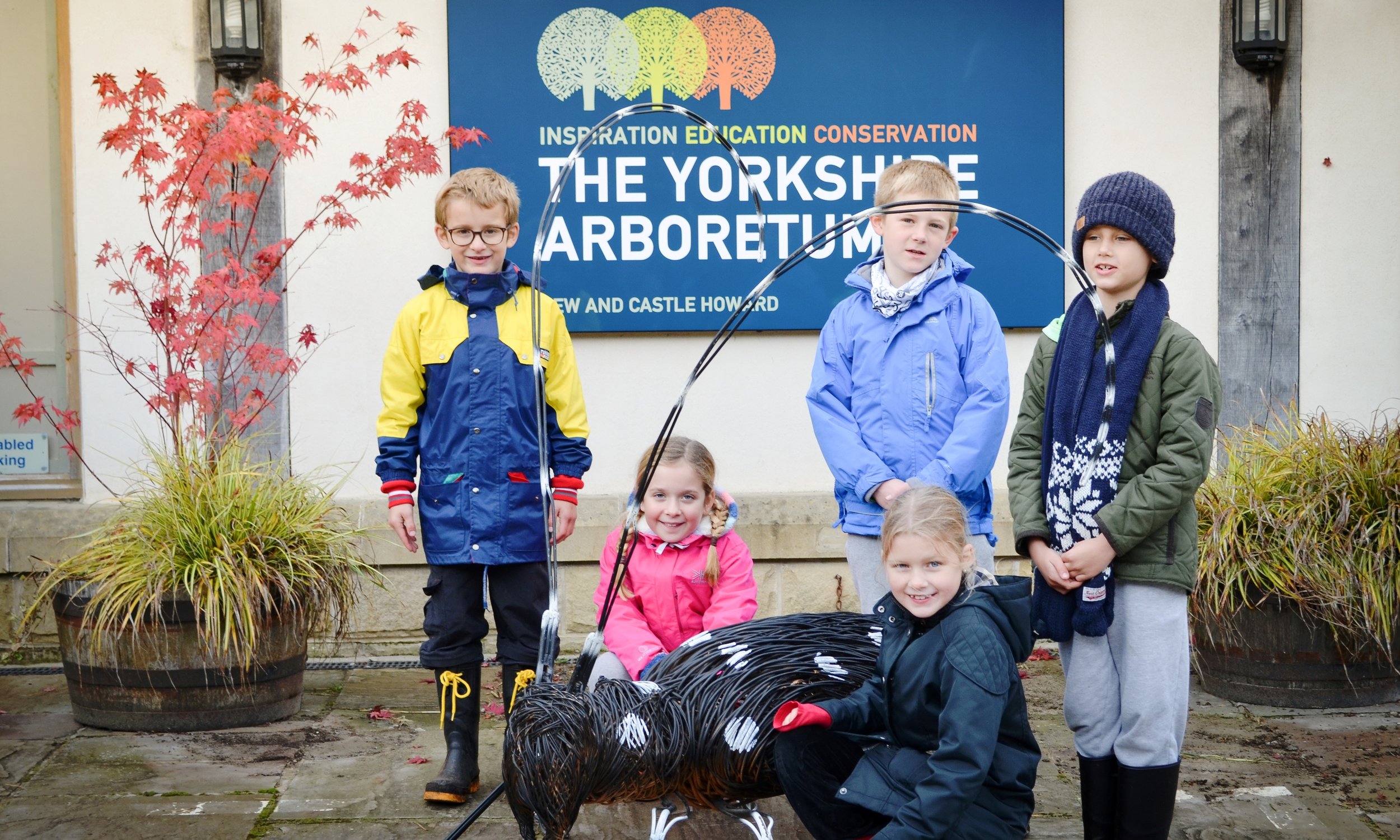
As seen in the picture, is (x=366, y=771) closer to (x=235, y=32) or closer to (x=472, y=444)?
(x=472, y=444)

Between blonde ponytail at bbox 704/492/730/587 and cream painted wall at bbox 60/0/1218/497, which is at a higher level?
cream painted wall at bbox 60/0/1218/497

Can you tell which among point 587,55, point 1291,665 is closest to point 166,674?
point 587,55

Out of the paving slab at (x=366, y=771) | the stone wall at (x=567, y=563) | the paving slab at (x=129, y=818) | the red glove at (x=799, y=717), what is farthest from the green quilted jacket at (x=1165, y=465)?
the stone wall at (x=567, y=563)

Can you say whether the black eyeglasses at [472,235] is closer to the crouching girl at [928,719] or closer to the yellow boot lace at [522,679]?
the yellow boot lace at [522,679]

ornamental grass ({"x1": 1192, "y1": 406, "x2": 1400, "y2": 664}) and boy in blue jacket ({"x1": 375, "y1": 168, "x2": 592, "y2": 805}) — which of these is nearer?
boy in blue jacket ({"x1": 375, "y1": 168, "x2": 592, "y2": 805})

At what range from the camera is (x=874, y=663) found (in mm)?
2752

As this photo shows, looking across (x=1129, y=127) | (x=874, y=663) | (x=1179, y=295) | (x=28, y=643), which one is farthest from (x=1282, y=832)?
(x=28, y=643)

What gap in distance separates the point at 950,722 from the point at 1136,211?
1140mm

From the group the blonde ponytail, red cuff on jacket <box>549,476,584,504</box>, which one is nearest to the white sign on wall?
red cuff on jacket <box>549,476,584,504</box>

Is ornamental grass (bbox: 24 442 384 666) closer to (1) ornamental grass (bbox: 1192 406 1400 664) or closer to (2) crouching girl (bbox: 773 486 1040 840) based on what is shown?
(2) crouching girl (bbox: 773 486 1040 840)

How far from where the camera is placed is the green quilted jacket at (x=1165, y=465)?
105 inches

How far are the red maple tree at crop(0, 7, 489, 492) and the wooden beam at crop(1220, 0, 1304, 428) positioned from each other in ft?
9.95

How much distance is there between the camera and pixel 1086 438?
2.75m

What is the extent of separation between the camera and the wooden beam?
16.9 feet
